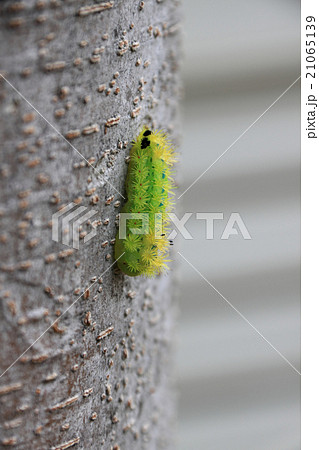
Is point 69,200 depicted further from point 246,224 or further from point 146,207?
point 246,224

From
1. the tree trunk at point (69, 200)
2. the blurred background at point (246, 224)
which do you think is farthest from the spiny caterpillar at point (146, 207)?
the blurred background at point (246, 224)

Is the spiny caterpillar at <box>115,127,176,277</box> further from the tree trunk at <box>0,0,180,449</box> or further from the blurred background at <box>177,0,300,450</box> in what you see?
the blurred background at <box>177,0,300,450</box>

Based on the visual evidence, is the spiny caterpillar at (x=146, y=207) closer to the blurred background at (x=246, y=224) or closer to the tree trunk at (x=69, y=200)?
the tree trunk at (x=69, y=200)

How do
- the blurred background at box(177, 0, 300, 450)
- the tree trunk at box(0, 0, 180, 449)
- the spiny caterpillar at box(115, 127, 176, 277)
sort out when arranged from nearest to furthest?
1. the tree trunk at box(0, 0, 180, 449)
2. the spiny caterpillar at box(115, 127, 176, 277)
3. the blurred background at box(177, 0, 300, 450)

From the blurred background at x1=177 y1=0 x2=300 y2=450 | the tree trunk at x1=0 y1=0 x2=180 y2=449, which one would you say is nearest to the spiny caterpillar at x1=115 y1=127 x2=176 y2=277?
the tree trunk at x1=0 y1=0 x2=180 y2=449

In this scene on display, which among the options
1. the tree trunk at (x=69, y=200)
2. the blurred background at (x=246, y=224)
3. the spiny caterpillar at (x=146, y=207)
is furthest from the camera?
the blurred background at (x=246, y=224)
